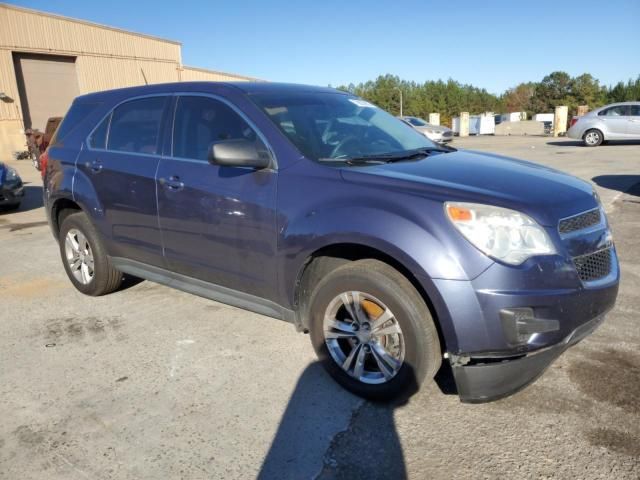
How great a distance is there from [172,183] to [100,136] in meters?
1.26

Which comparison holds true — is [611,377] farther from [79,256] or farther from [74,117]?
[74,117]

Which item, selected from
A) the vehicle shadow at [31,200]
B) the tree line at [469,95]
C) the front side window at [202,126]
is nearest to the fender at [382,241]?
the front side window at [202,126]

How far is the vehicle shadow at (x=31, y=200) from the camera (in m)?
10.2

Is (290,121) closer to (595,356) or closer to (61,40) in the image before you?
(595,356)

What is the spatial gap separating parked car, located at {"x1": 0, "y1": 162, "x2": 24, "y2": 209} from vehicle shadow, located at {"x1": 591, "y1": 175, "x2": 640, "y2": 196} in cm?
1124

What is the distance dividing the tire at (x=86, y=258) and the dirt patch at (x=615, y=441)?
385cm

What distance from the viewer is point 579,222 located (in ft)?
8.79

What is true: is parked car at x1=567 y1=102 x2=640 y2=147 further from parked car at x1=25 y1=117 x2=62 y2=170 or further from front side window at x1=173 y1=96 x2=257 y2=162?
front side window at x1=173 y1=96 x2=257 y2=162

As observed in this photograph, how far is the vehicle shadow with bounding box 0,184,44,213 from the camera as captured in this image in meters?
10.2

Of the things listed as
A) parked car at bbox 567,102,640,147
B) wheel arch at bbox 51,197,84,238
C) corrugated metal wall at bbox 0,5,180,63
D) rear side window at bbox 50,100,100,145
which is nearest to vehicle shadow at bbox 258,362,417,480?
wheel arch at bbox 51,197,84,238

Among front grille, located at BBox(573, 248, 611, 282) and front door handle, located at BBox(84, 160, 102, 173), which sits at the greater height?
front door handle, located at BBox(84, 160, 102, 173)

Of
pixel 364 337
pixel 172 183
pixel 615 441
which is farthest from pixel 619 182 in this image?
pixel 172 183

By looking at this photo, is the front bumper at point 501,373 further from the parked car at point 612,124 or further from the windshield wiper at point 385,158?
the parked car at point 612,124

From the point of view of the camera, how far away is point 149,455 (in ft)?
8.23
